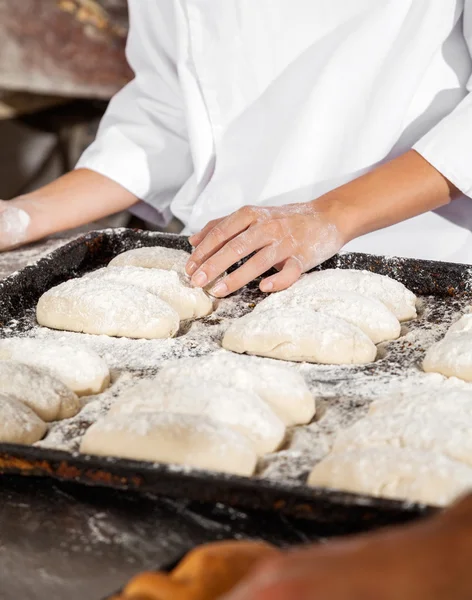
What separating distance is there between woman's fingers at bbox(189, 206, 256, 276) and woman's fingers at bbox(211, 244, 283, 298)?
59 millimetres

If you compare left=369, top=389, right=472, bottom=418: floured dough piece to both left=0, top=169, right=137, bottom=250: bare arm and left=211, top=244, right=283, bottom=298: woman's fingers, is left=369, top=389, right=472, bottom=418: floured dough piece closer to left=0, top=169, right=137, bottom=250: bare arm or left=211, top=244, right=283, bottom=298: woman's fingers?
left=211, top=244, right=283, bottom=298: woman's fingers

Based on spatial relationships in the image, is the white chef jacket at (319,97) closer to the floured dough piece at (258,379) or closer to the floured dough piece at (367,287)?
the floured dough piece at (367,287)

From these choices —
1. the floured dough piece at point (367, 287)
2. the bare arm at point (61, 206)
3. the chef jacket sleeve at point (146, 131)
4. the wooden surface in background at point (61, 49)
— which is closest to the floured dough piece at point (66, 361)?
the floured dough piece at point (367, 287)

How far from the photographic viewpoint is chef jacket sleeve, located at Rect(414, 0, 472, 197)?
5.24 feet

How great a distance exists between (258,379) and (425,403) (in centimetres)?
25

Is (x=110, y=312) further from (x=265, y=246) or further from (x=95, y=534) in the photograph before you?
(x=95, y=534)

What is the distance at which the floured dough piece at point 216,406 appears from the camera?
38.1 inches

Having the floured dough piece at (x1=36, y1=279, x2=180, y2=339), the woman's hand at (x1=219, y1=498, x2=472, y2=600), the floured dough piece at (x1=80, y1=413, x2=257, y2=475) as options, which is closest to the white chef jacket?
the floured dough piece at (x1=36, y1=279, x2=180, y2=339)

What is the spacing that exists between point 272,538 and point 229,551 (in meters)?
0.22

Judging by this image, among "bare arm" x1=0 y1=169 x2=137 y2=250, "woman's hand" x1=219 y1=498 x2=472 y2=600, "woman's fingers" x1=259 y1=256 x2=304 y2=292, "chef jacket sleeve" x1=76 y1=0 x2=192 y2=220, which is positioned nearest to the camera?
"woman's hand" x1=219 y1=498 x2=472 y2=600

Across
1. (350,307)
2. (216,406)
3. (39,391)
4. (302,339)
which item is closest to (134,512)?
(216,406)

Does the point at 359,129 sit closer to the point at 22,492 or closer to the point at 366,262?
the point at 366,262

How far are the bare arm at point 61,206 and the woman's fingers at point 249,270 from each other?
0.69 meters

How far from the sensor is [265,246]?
1.50m
